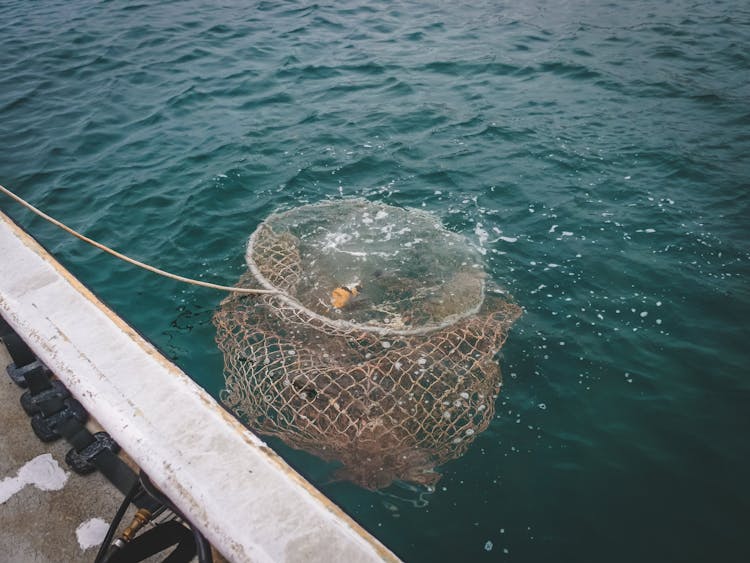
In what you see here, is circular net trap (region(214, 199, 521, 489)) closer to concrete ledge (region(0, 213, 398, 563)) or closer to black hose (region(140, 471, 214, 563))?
concrete ledge (region(0, 213, 398, 563))

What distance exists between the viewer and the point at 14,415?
105 inches

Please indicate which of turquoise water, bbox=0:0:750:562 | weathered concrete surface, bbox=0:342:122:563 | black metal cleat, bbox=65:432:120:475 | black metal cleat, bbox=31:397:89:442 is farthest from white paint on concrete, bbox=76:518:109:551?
turquoise water, bbox=0:0:750:562

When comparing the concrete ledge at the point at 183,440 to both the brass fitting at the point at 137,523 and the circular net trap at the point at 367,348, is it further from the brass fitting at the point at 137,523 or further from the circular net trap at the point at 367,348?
the circular net trap at the point at 367,348

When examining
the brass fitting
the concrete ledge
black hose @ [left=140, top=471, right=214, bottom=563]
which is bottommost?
the brass fitting

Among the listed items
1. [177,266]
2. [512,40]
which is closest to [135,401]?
[177,266]

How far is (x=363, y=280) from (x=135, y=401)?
3138mm

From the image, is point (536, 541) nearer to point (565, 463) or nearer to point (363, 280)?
point (565, 463)

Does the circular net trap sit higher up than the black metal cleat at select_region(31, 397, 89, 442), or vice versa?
the black metal cleat at select_region(31, 397, 89, 442)

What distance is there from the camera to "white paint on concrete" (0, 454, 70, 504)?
2.36 meters

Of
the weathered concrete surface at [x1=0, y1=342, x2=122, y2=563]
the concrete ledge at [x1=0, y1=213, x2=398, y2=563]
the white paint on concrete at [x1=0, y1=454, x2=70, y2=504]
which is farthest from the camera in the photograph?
the white paint on concrete at [x1=0, y1=454, x2=70, y2=504]

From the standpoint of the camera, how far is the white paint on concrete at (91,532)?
2.16 m

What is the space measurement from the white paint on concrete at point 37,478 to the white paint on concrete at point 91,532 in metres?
0.28

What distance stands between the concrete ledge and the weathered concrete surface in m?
0.73

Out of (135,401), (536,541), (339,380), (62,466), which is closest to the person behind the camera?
(135,401)
